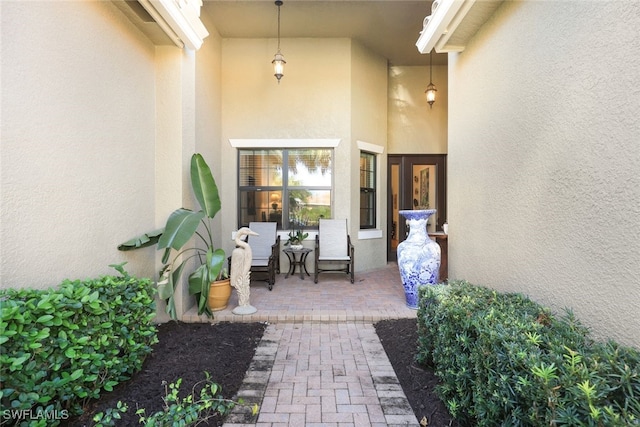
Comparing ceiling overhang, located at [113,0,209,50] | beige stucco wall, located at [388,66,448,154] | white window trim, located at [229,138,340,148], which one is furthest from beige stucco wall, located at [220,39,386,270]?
ceiling overhang, located at [113,0,209,50]

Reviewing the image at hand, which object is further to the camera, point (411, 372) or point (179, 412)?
point (411, 372)

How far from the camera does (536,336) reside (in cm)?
165

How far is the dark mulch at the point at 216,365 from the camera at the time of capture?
2344 millimetres

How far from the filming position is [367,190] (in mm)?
7473

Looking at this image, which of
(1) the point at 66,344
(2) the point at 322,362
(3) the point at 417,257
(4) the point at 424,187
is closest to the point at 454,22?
(3) the point at 417,257

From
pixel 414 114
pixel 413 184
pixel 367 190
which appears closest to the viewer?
pixel 367 190

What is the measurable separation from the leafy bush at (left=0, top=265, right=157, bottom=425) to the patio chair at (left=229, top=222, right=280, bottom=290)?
111 inches

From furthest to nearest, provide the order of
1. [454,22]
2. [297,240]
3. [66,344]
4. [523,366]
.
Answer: [297,240], [454,22], [66,344], [523,366]

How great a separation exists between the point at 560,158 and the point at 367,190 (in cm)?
532

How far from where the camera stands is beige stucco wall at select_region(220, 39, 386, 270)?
666 cm

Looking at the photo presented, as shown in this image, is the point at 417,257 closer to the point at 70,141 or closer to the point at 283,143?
the point at 283,143

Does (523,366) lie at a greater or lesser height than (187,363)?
greater

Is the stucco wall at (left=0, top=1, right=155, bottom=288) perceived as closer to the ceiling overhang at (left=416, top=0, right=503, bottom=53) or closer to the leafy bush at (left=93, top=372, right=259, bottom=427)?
the leafy bush at (left=93, top=372, right=259, bottom=427)

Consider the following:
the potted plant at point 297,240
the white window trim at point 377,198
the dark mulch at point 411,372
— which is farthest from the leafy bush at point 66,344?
the white window trim at point 377,198
